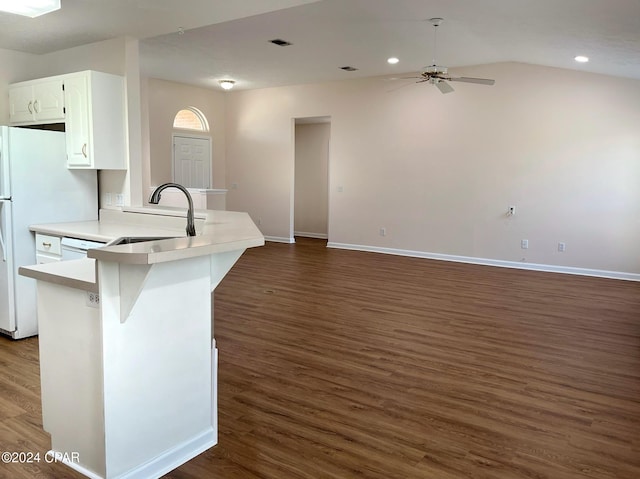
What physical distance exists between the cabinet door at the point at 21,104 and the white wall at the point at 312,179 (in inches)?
250

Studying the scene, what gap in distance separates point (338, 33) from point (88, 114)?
2952mm

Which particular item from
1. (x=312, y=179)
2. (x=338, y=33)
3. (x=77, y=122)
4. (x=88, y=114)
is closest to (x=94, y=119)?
(x=88, y=114)

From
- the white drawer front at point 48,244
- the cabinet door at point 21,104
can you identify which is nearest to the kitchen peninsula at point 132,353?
the white drawer front at point 48,244

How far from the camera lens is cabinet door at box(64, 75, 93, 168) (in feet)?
13.0

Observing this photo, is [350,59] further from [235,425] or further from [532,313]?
[235,425]

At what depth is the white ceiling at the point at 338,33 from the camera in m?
3.63

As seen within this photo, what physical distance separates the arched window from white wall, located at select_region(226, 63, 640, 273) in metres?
1.01

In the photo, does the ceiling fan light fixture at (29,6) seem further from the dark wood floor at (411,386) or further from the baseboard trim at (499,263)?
the baseboard trim at (499,263)

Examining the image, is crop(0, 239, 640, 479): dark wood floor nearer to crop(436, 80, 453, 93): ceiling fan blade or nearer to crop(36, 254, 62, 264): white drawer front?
crop(36, 254, 62, 264): white drawer front

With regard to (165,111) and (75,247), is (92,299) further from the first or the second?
(165,111)

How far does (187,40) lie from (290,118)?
341 cm

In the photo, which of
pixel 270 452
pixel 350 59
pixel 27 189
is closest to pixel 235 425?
pixel 270 452

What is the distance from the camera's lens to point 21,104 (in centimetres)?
440

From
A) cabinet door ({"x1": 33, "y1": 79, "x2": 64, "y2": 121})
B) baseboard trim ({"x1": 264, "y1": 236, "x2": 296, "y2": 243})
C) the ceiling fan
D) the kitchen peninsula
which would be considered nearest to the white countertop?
the kitchen peninsula
